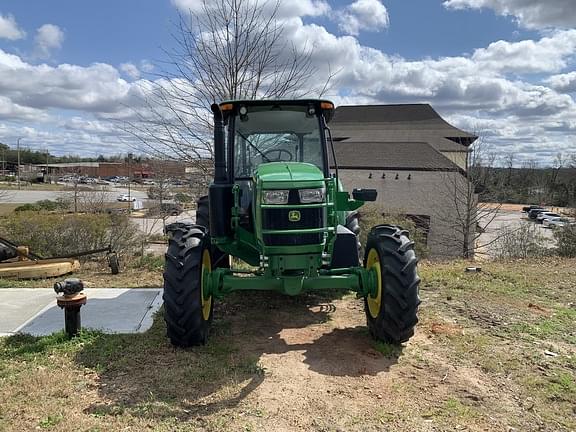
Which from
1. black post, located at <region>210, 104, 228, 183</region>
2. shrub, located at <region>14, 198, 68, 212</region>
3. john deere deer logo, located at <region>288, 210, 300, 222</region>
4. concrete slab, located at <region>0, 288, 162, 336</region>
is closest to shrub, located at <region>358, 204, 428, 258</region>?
shrub, located at <region>14, 198, 68, 212</region>

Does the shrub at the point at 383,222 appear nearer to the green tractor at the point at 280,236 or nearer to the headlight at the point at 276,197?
the green tractor at the point at 280,236

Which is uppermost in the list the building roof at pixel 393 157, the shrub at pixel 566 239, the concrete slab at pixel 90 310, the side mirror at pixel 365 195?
the building roof at pixel 393 157

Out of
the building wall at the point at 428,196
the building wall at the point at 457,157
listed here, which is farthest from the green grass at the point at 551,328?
the building wall at the point at 457,157

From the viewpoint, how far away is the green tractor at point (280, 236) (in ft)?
13.7

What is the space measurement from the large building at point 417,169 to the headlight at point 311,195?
57.8ft

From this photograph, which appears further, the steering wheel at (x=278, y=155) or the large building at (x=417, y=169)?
the large building at (x=417, y=169)

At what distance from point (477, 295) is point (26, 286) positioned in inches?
258

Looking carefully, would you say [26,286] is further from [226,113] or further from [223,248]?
[226,113]

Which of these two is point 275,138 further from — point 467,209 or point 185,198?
point 467,209

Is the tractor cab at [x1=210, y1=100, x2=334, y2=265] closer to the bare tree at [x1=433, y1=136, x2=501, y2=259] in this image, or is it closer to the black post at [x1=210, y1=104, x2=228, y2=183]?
the black post at [x1=210, y1=104, x2=228, y2=183]

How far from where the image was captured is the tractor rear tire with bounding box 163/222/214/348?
165 inches

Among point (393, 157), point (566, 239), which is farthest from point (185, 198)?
point (393, 157)

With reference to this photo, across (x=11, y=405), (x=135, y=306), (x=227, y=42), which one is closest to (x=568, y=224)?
(x=227, y=42)

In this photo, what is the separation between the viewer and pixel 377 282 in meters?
4.63
